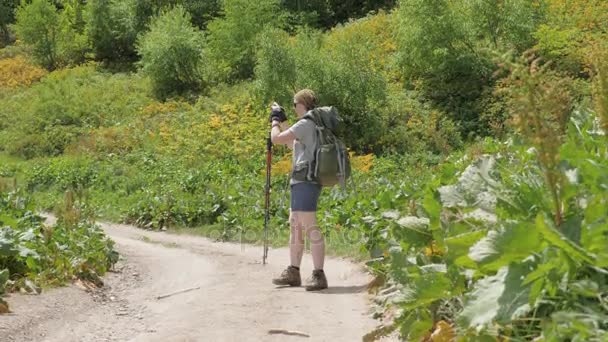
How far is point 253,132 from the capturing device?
2338 centimetres

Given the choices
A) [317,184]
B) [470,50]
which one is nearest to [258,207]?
[317,184]

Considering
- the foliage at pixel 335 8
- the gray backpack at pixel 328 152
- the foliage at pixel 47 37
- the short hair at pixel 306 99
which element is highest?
the foliage at pixel 335 8

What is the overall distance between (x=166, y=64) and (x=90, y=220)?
23.7 meters

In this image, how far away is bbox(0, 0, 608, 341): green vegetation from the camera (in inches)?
98.9

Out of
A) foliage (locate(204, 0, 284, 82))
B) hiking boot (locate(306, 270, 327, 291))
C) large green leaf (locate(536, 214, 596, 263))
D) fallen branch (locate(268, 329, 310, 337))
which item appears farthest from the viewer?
foliage (locate(204, 0, 284, 82))

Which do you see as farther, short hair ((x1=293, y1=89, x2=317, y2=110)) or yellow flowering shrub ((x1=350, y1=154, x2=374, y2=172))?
yellow flowering shrub ((x1=350, y1=154, x2=374, y2=172))

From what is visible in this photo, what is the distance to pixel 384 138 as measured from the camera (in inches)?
838

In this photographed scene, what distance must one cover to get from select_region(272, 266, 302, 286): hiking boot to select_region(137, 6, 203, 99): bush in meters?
26.5

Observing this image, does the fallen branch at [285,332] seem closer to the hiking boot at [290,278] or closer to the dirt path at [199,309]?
the dirt path at [199,309]

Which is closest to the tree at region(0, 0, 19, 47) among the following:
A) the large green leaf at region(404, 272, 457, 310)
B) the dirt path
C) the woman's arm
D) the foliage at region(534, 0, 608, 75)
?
the foliage at region(534, 0, 608, 75)

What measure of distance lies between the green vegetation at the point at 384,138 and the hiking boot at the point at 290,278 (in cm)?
72

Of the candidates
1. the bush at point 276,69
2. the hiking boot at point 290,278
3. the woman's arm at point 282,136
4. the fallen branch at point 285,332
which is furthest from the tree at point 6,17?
the fallen branch at point 285,332

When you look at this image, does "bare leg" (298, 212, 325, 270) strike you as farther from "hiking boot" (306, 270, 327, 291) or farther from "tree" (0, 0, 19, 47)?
"tree" (0, 0, 19, 47)

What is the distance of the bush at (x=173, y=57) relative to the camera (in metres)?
32.2
